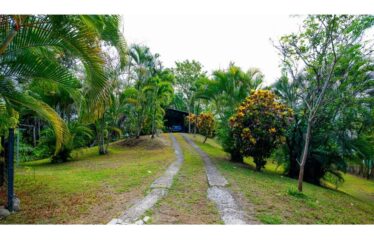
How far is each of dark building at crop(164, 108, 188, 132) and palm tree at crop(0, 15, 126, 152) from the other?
65.7ft

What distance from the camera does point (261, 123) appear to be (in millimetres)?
7773

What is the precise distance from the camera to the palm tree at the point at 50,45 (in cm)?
351

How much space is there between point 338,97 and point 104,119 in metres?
9.10

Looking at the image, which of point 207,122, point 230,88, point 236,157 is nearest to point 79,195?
point 236,157

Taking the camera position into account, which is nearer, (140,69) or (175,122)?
(140,69)

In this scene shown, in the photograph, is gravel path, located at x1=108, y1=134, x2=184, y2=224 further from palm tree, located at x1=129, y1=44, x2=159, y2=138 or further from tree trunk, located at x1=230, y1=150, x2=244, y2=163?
palm tree, located at x1=129, y1=44, x2=159, y2=138

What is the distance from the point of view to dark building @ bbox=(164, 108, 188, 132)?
24.2 meters

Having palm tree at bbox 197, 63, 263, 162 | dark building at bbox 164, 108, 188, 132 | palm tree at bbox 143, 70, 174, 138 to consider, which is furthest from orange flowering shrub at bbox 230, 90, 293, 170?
dark building at bbox 164, 108, 188, 132

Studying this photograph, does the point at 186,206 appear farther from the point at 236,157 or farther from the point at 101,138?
the point at 101,138

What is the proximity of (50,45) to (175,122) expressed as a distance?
2088cm

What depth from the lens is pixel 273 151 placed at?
8484 millimetres

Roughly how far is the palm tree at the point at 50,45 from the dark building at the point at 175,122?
65.7ft
